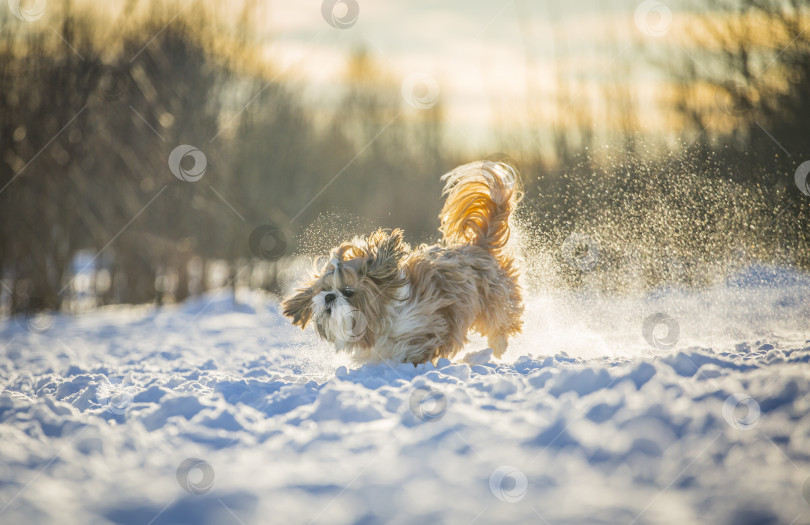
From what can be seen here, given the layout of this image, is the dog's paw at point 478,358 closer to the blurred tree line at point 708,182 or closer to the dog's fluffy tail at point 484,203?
the dog's fluffy tail at point 484,203

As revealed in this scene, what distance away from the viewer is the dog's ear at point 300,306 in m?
5.00

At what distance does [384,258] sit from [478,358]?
1.32 m

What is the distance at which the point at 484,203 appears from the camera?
594 cm

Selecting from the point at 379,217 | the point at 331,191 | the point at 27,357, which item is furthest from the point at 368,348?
the point at 379,217

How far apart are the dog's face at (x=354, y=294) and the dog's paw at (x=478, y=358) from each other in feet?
3.15

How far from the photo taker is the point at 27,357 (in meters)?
7.29

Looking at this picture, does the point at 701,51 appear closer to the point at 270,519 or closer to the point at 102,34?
the point at 270,519

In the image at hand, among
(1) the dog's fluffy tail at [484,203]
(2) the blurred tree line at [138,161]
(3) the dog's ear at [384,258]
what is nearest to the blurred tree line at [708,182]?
(1) the dog's fluffy tail at [484,203]

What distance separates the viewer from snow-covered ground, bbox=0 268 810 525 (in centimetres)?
255

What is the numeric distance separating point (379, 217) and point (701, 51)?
14919 mm

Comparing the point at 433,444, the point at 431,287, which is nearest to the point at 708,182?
the point at 431,287

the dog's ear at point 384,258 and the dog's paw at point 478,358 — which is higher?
the dog's ear at point 384,258

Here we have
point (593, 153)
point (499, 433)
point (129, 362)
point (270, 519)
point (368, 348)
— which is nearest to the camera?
point (270, 519)

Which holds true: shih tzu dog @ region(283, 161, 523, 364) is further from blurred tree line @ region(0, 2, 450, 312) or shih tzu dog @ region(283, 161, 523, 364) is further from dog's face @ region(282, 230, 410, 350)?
blurred tree line @ region(0, 2, 450, 312)
